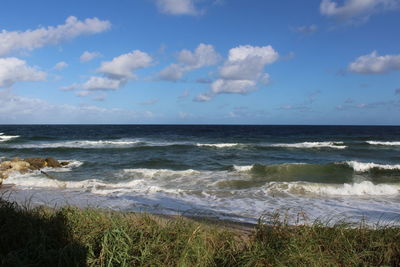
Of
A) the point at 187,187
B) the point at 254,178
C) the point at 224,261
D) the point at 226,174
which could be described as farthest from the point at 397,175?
the point at 224,261

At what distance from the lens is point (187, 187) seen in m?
11.1

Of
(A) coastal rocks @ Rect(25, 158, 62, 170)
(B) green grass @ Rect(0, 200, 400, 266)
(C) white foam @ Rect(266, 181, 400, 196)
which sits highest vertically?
(B) green grass @ Rect(0, 200, 400, 266)

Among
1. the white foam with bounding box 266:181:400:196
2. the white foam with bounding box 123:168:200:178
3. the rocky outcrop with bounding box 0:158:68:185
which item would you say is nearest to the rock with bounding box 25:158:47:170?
the rocky outcrop with bounding box 0:158:68:185

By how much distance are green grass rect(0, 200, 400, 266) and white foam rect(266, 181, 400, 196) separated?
6.38 metres

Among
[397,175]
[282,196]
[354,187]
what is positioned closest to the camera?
[282,196]

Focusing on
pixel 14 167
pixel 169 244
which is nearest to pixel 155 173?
pixel 14 167

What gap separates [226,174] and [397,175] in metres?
8.17

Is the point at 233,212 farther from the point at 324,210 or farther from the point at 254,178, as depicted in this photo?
the point at 254,178

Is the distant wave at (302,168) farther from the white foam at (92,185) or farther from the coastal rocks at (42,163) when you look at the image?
the coastal rocks at (42,163)

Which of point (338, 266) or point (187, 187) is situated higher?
point (338, 266)

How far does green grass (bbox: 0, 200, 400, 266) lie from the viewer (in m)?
3.19

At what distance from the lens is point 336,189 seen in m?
10.6

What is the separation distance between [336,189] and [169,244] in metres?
8.75

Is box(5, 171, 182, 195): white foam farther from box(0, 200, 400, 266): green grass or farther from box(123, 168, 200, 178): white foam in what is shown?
Result: box(0, 200, 400, 266): green grass
